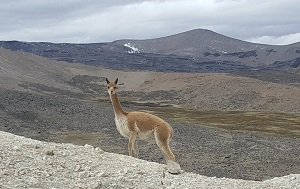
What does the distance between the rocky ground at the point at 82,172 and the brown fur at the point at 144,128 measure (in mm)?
700

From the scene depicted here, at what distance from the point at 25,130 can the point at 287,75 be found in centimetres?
12203

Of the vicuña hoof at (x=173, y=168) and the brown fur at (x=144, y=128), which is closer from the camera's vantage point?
the vicuña hoof at (x=173, y=168)

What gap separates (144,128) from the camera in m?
15.3

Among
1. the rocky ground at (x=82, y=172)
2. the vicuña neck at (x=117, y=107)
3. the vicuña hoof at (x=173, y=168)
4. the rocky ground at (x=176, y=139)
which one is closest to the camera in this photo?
the rocky ground at (x=82, y=172)

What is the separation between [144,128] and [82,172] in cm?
276

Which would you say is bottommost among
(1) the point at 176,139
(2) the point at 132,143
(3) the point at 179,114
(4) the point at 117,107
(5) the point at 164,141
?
(3) the point at 179,114

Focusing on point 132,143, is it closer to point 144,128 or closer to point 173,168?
point 144,128

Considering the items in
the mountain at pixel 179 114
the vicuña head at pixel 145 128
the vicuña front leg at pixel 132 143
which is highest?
the vicuña head at pixel 145 128

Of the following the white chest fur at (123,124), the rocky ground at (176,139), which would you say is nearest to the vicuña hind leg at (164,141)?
the white chest fur at (123,124)

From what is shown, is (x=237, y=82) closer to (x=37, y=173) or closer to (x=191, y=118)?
(x=191, y=118)

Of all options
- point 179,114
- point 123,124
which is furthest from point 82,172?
point 179,114

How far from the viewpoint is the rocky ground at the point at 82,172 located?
1246cm

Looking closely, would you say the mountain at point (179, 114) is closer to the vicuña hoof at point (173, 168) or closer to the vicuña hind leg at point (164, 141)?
the vicuña hind leg at point (164, 141)

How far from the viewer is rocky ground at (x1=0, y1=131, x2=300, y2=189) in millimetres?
12461
